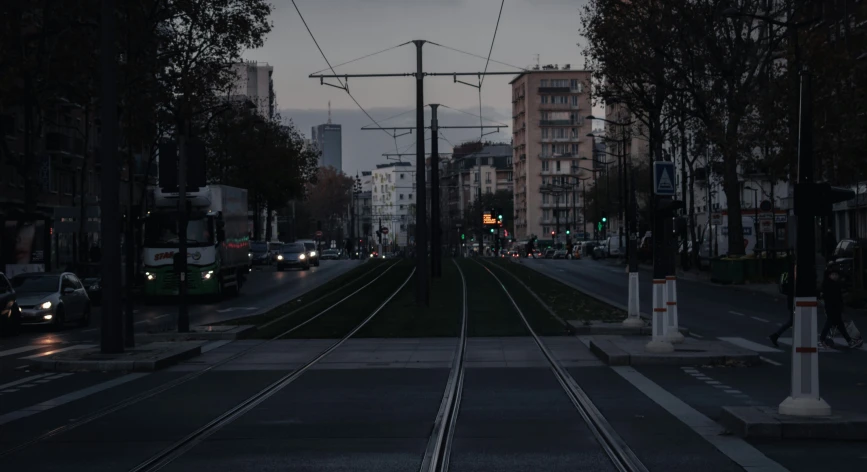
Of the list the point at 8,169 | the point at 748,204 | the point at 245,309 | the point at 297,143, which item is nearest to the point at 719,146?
the point at 245,309

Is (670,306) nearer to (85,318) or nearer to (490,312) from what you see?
(490,312)

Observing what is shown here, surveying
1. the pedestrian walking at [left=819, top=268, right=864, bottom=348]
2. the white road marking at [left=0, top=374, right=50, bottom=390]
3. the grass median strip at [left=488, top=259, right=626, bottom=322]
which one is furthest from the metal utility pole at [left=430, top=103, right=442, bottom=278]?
the white road marking at [left=0, top=374, right=50, bottom=390]

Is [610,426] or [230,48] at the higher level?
[230,48]

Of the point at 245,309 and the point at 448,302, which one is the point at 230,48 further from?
the point at 448,302

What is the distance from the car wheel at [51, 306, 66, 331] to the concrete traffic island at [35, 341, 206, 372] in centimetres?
1140

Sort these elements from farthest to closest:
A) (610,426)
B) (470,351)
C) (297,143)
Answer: (297,143) < (470,351) < (610,426)

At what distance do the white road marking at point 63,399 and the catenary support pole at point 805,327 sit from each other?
319 inches

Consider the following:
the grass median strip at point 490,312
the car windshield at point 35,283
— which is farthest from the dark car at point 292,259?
the car windshield at point 35,283

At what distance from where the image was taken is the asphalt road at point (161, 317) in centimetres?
2489

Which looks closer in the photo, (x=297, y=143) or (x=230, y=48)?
(x=230, y=48)

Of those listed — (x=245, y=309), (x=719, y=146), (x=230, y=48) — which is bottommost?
(x=245, y=309)

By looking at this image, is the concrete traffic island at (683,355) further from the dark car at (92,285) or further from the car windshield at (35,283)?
the dark car at (92,285)

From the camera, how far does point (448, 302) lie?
124 feet

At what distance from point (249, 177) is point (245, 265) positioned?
3000 cm
